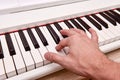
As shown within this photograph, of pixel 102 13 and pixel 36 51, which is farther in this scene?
pixel 102 13

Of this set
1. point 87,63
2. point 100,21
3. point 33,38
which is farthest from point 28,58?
point 100,21

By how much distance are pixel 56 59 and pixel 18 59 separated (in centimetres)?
18

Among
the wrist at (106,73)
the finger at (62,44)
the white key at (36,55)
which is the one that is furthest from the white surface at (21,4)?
the wrist at (106,73)

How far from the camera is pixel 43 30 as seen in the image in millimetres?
1004

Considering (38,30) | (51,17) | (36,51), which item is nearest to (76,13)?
(51,17)

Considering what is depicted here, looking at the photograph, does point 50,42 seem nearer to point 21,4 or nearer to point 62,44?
point 62,44

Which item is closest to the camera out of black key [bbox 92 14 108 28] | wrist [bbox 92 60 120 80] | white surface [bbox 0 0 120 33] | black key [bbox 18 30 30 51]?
wrist [bbox 92 60 120 80]

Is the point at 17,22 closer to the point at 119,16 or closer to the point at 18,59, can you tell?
the point at 18,59

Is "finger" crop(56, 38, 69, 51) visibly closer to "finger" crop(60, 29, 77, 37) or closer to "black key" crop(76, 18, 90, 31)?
"finger" crop(60, 29, 77, 37)

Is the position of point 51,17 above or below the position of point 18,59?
above

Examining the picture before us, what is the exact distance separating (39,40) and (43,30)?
0.30ft

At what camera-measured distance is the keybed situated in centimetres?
80

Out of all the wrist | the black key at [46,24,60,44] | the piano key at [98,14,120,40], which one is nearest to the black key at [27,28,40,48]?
the black key at [46,24,60,44]

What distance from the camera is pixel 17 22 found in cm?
99
